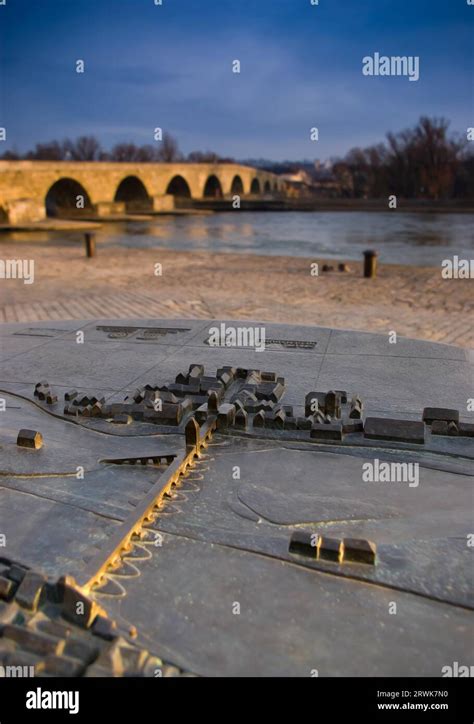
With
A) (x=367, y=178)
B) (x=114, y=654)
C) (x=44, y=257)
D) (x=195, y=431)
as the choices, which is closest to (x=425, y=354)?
(x=195, y=431)

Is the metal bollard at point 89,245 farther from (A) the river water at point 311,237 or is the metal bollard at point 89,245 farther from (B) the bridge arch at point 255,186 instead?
(B) the bridge arch at point 255,186

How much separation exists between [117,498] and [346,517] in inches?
41.0

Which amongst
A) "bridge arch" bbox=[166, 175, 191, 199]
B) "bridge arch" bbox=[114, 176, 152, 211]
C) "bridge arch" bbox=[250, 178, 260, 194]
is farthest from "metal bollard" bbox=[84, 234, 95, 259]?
"bridge arch" bbox=[250, 178, 260, 194]

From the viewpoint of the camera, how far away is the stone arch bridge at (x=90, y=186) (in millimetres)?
30984

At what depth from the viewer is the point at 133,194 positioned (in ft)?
148

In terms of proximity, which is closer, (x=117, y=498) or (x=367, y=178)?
(x=117, y=498)

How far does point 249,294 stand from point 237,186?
199ft

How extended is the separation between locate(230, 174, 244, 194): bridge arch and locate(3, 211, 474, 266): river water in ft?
102

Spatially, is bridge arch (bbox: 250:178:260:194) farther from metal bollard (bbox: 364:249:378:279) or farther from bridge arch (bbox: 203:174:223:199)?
metal bollard (bbox: 364:249:378:279)

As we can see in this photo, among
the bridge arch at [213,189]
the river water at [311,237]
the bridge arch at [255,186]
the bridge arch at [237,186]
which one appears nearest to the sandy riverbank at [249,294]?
the river water at [311,237]

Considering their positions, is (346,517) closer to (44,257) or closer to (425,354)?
(425,354)

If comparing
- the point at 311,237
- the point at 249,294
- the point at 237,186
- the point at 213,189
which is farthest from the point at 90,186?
the point at 237,186

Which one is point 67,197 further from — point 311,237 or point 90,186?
point 311,237

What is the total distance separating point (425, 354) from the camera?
544 centimetres
